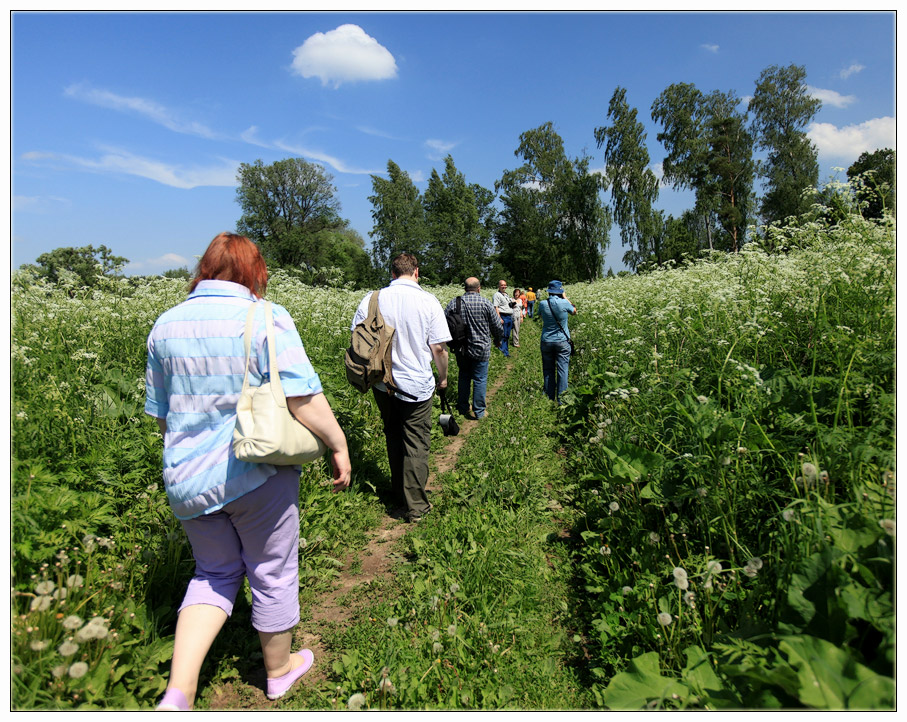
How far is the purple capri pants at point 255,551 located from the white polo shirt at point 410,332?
180 cm

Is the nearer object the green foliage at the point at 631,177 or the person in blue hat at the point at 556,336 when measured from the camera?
the person in blue hat at the point at 556,336

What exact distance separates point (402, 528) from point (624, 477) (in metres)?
1.83

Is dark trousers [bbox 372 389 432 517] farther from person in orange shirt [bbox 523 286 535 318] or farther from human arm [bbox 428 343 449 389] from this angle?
person in orange shirt [bbox 523 286 535 318]

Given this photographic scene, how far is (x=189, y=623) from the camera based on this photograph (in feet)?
6.70

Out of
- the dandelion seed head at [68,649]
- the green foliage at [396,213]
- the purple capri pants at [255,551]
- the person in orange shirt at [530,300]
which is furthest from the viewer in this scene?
the green foliage at [396,213]

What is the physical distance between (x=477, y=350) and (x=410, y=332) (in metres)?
2.99

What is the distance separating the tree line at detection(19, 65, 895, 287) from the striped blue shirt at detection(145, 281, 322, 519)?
878 cm

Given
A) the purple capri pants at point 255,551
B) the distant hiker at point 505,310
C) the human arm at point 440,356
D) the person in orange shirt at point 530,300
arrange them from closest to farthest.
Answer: the purple capri pants at point 255,551
the human arm at point 440,356
the distant hiker at point 505,310
the person in orange shirt at point 530,300

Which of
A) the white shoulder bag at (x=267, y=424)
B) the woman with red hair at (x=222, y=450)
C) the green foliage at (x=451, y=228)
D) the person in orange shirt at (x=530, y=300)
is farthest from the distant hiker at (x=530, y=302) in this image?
the green foliage at (x=451, y=228)

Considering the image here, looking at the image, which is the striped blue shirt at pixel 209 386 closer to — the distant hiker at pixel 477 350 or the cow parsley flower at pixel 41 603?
the cow parsley flower at pixel 41 603

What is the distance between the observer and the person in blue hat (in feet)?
23.2

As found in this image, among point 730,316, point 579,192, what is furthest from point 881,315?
point 579,192

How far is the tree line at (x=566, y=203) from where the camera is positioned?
31.2m

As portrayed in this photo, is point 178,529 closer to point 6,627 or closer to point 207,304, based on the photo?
point 6,627
